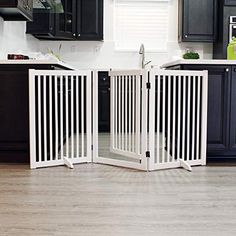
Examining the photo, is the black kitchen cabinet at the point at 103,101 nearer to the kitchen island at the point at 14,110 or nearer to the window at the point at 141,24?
the window at the point at 141,24

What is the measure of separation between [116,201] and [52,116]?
4.66ft

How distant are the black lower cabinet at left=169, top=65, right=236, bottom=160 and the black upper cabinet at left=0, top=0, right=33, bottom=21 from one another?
1658mm

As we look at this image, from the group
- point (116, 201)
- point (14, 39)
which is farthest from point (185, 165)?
point (14, 39)

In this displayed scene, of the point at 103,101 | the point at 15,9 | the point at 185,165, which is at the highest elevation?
the point at 15,9

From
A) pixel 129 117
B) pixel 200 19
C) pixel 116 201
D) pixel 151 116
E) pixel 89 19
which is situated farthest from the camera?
pixel 89 19

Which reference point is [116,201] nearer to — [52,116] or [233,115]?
[52,116]

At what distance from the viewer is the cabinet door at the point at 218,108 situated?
12.6 feet

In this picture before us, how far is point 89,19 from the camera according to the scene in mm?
6492

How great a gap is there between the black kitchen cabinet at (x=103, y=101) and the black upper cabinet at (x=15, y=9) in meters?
2.08

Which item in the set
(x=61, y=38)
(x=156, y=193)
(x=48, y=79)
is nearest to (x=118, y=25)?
(x=61, y=38)

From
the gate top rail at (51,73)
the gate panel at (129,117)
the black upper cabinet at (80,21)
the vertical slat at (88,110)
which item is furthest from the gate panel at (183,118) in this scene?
the black upper cabinet at (80,21)

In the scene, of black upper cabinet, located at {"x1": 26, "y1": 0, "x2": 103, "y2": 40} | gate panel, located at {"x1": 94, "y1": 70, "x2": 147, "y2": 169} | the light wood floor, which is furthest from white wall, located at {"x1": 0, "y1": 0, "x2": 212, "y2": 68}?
the light wood floor

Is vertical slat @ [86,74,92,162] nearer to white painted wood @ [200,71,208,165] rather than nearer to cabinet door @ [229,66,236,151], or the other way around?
white painted wood @ [200,71,208,165]

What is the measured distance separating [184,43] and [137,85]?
133 inches
